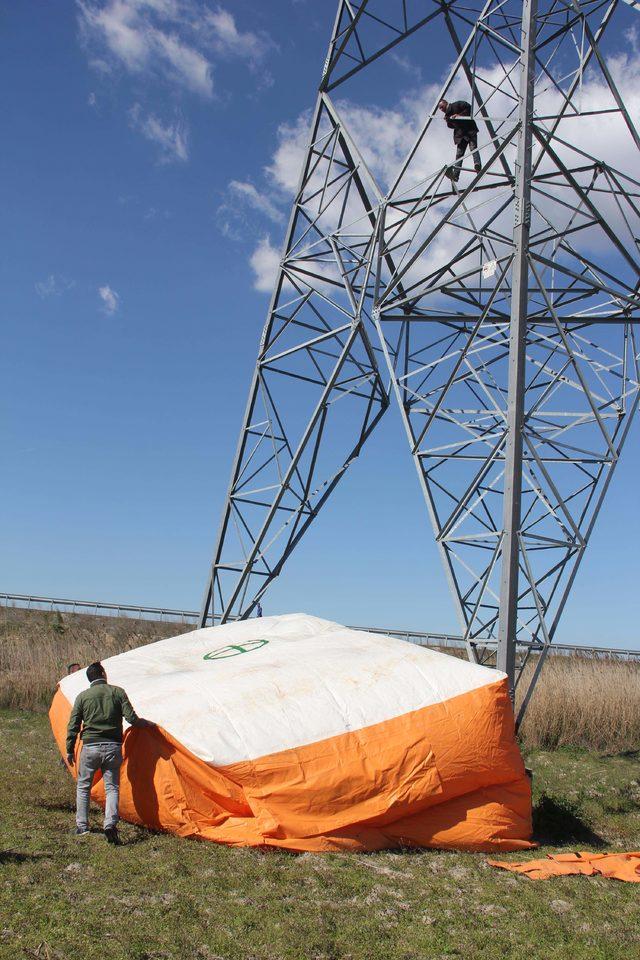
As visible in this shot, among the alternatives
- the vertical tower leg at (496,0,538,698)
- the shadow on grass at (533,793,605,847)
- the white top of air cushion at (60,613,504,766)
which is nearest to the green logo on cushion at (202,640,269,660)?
the white top of air cushion at (60,613,504,766)

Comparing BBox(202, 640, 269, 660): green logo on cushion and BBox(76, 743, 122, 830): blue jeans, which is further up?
BBox(202, 640, 269, 660): green logo on cushion

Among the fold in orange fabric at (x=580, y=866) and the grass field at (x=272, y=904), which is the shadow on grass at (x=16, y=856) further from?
the fold in orange fabric at (x=580, y=866)

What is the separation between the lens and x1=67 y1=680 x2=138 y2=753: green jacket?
806cm

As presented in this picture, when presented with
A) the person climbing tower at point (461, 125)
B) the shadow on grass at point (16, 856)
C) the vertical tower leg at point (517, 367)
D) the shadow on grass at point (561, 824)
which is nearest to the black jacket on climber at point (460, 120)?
the person climbing tower at point (461, 125)

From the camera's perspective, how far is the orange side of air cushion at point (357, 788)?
7.74m

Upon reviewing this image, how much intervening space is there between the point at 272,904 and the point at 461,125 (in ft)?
40.6

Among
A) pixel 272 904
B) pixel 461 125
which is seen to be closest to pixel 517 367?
pixel 461 125

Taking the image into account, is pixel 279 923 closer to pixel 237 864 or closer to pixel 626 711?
pixel 237 864

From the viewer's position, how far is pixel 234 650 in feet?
33.4

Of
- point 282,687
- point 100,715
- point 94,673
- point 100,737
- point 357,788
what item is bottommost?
point 357,788

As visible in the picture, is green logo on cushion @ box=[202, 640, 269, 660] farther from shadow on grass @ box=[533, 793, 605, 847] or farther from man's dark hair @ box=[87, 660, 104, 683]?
shadow on grass @ box=[533, 793, 605, 847]

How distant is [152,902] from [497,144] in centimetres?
1094

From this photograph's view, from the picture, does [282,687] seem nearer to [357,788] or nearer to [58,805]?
[357,788]

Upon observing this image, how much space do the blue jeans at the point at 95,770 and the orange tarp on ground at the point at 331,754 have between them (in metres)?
0.27
